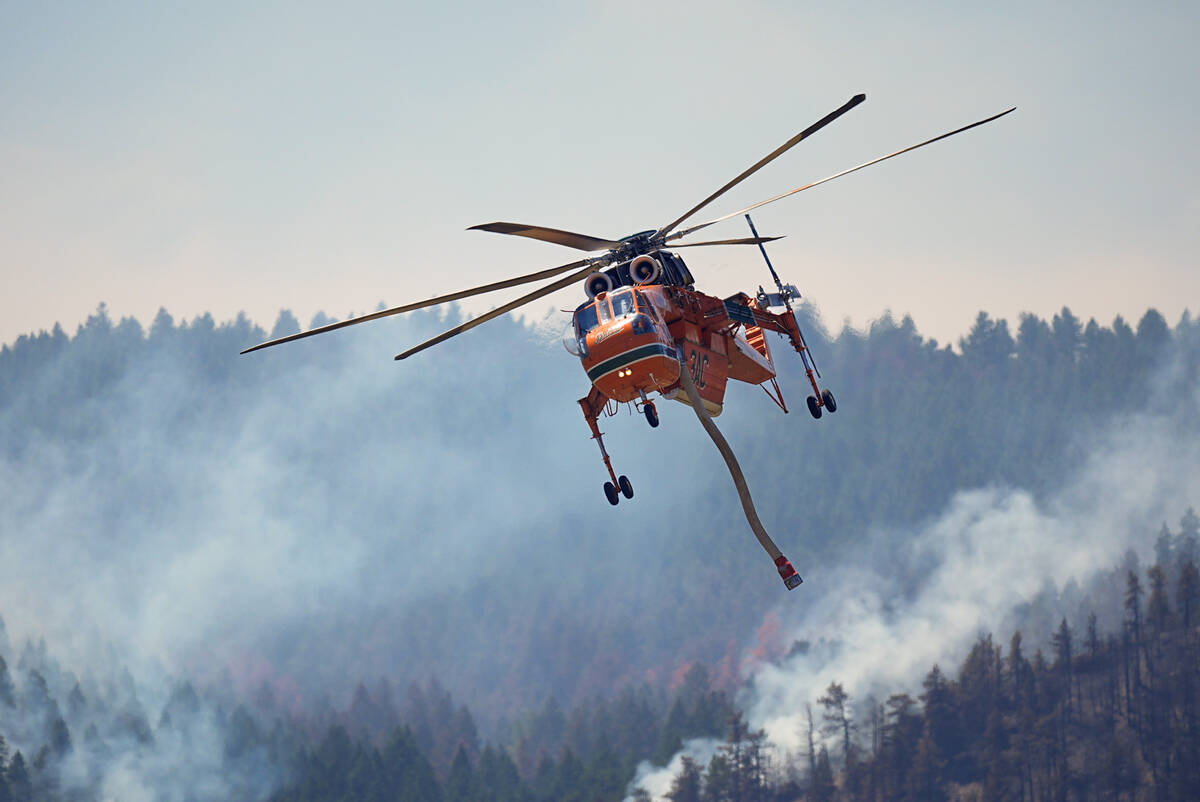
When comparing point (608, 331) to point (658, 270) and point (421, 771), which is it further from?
point (421, 771)

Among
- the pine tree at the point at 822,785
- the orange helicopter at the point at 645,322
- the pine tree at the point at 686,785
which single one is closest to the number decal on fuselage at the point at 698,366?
the orange helicopter at the point at 645,322

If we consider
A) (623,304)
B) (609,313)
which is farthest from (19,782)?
(623,304)

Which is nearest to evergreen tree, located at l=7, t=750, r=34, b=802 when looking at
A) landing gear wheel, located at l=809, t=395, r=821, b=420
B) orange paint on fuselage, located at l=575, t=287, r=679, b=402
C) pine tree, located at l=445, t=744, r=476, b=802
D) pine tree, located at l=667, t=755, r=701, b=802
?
pine tree, located at l=445, t=744, r=476, b=802

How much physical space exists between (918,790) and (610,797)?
41582mm

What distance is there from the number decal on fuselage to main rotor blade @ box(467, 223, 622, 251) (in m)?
4.20

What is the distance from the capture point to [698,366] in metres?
45.3

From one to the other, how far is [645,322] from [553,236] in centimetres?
393

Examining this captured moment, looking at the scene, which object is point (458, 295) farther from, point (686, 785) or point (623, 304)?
point (686, 785)

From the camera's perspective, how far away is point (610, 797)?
194 metres

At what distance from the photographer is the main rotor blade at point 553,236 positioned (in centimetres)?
3612

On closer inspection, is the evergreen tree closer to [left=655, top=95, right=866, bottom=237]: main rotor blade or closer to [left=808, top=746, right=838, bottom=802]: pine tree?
[left=808, top=746, right=838, bottom=802]: pine tree

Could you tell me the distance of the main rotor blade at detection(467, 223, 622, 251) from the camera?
36125 mm

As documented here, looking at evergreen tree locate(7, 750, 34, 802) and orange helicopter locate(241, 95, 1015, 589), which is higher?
orange helicopter locate(241, 95, 1015, 589)

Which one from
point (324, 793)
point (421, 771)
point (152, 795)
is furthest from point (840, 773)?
point (152, 795)
